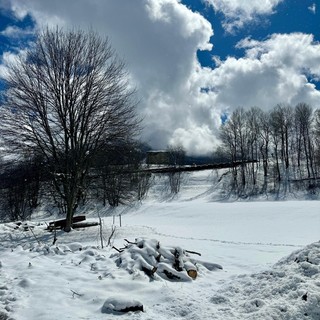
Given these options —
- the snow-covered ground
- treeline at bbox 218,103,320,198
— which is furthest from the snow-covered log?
treeline at bbox 218,103,320,198

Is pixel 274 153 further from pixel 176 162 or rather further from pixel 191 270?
pixel 191 270

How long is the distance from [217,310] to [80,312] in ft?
6.74

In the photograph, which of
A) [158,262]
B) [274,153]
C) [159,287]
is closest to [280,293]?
[159,287]

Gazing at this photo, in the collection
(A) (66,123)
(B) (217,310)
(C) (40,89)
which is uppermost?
(C) (40,89)

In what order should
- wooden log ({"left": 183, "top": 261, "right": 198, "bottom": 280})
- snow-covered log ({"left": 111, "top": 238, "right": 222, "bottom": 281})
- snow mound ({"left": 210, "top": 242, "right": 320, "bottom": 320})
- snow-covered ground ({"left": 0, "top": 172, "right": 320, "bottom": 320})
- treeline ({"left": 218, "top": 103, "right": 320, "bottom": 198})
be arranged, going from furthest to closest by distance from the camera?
treeline ({"left": 218, "top": 103, "right": 320, "bottom": 198}), wooden log ({"left": 183, "top": 261, "right": 198, "bottom": 280}), snow-covered log ({"left": 111, "top": 238, "right": 222, "bottom": 281}), snow-covered ground ({"left": 0, "top": 172, "right": 320, "bottom": 320}), snow mound ({"left": 210, "top": 242, "right": 320, "bottom": 320})

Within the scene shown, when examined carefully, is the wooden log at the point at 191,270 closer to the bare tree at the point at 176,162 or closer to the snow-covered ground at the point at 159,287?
the snow-covered ground at the point at 159,287

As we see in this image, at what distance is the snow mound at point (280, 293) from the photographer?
454 centimetres

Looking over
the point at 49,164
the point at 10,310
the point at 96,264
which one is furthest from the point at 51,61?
the point at 10,310

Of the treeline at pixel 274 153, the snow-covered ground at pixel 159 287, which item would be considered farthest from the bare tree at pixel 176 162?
the snow-covered ground at pixel 159 287

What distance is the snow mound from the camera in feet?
14.9

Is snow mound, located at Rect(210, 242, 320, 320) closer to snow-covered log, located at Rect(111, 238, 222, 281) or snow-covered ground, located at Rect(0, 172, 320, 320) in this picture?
snow-covered ground, located at Rect(0, 172, 320, 320)

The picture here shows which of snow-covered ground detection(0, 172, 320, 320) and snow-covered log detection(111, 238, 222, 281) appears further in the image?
snow-covered log detection(111, 238, 222, 281)

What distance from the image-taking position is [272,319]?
4.43 m

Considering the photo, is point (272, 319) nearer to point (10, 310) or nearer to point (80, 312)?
point (80, 312)
